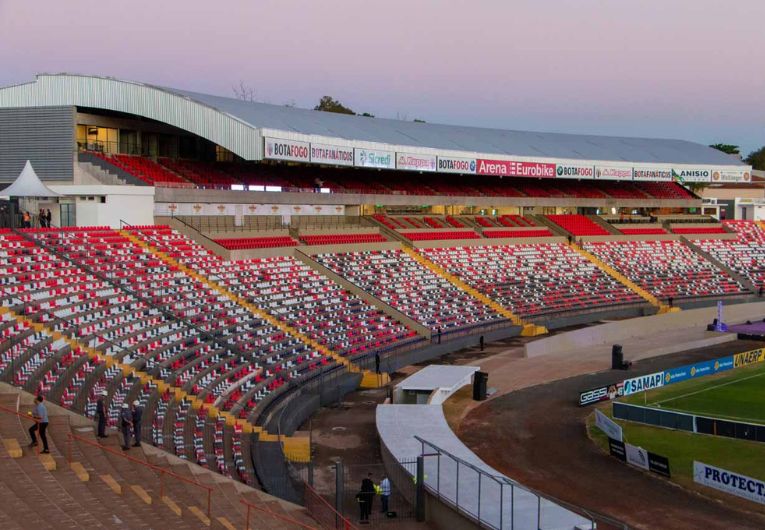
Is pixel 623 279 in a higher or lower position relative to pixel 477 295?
higher

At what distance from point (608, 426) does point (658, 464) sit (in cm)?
411

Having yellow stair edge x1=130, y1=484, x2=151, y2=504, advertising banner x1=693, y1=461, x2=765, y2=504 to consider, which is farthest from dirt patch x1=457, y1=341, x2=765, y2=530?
yellow stair edge x1=130, y1=484, x2=151, y2=504

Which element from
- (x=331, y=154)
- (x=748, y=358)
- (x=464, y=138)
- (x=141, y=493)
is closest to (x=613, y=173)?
(x=464, y=138)

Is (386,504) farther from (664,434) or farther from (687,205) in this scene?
(687,205)

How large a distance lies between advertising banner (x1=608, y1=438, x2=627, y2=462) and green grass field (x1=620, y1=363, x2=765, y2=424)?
329 inches

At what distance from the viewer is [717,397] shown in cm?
4188

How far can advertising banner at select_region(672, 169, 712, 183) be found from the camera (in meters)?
82.2

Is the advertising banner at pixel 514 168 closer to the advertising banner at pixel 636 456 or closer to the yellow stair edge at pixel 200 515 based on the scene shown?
the advertising banner at pixel 636 456

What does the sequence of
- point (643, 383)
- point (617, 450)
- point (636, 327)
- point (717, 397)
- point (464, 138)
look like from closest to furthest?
point (617, 450), point (717, 397), point (643, 383), point (636, 327), point (464, 138)

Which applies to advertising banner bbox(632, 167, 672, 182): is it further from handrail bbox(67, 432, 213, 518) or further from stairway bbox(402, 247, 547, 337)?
handrail bbox(67, 432, 213, 518)

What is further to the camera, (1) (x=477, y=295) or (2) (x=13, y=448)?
(1) (x=477, y=295)

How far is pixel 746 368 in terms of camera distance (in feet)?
161

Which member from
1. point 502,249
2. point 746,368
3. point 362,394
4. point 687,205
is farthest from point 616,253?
point 362,394

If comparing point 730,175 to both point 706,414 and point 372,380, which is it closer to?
point 706,414
